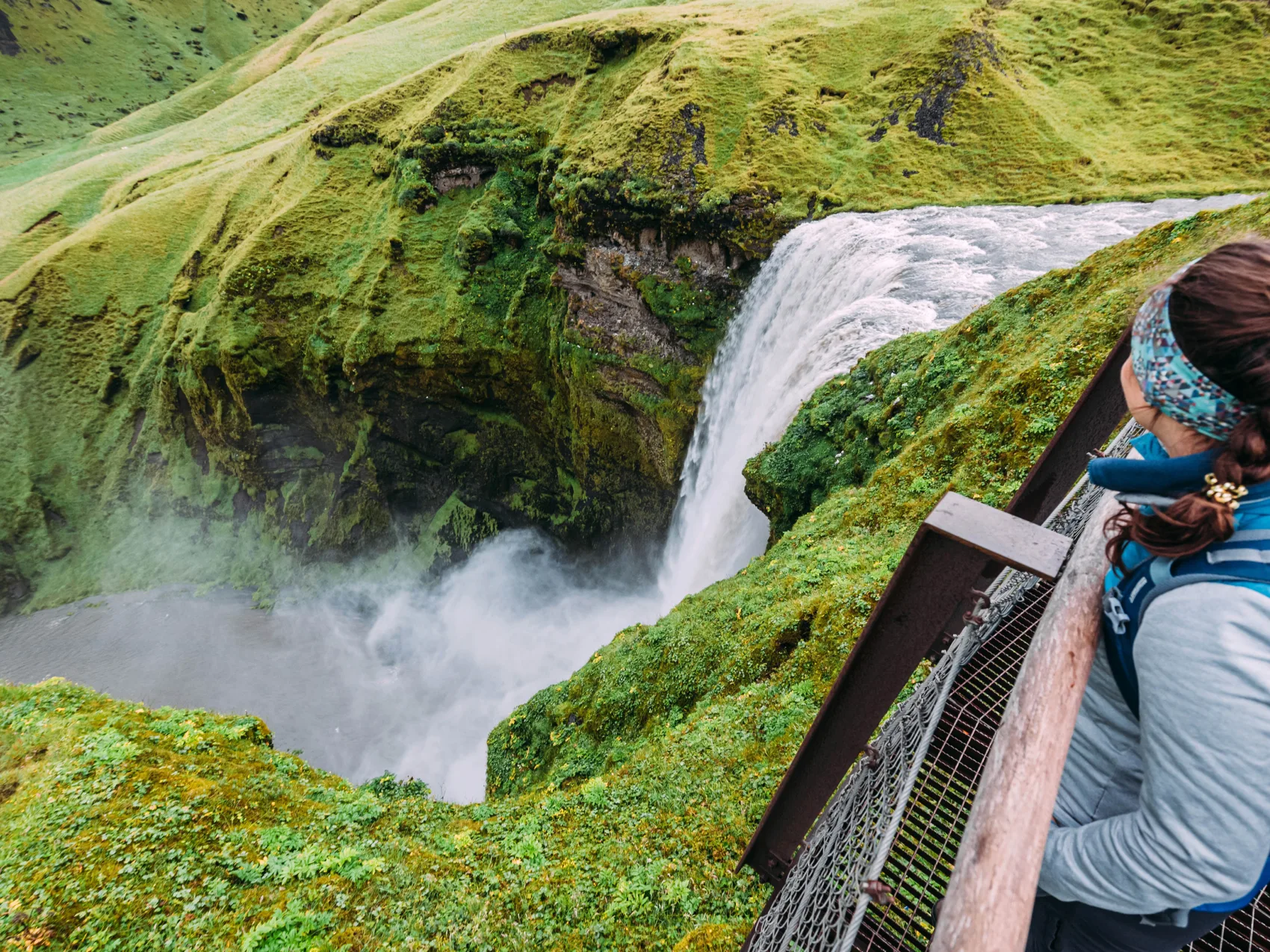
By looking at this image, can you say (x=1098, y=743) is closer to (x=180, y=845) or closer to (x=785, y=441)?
(x=180, y=845)

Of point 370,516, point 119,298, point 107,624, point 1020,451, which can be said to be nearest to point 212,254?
point 119,298

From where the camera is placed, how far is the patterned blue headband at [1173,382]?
50.3 inches

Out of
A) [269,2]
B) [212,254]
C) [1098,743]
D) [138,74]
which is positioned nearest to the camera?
[1098,743]

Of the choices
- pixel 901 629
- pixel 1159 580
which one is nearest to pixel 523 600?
pixel 901 629

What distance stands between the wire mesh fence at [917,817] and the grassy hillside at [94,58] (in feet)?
336

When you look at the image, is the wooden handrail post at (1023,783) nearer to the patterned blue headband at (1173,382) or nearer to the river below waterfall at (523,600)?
the patterned blue headband at (1173,382)

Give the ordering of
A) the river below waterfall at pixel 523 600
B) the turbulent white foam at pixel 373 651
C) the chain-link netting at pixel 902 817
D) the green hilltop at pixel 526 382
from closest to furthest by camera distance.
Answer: the chain-link netting at pixel 902 817
the green hilltop at pixel 526 382
the river below waterfall at pixel 523 600
the turbulent white foam at pixel 373 651

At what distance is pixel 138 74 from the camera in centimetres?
8538

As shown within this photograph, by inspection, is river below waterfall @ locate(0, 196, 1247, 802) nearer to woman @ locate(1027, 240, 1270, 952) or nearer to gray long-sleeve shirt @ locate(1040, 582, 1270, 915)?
woman @ locate(1027, 240, 1270, 952)

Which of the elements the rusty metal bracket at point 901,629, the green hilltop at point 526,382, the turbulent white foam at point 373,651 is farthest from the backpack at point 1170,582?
the turbulent white foam at point 373,651

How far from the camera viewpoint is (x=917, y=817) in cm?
238

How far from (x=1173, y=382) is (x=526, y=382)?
25798mm

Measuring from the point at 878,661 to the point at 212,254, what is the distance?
141ft

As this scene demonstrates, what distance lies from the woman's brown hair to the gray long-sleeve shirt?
0.13 metres
